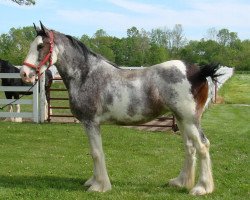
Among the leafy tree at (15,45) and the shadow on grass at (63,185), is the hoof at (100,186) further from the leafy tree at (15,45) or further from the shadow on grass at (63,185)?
the leafy tree at (15,45)

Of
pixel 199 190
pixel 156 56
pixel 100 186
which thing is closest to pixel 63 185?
pixel 100 186

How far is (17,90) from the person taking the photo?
14438 mm

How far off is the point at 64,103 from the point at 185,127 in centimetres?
1468

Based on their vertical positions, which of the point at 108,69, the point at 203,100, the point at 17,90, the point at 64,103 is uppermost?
the point at 108,69

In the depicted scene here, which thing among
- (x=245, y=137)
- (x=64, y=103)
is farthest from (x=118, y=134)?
(x=64, y=103)

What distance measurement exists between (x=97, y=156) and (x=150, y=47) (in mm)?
76317

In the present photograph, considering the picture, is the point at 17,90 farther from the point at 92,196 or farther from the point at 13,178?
the point at 92,196

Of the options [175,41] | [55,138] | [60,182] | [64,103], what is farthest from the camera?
[175,41]

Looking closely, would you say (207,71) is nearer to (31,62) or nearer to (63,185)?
(31,62)

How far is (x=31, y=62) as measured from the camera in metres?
6.26

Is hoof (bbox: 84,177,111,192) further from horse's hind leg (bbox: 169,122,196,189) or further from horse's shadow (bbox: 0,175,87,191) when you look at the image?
horse's hind leg (bbox: 169,122,196,189)

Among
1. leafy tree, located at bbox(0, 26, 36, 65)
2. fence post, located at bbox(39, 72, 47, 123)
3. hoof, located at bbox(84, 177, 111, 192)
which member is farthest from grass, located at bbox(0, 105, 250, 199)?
leafy tree, located at bbox(0, 26, 36, 65)

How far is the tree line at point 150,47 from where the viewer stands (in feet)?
225

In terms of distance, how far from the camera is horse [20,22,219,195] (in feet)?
20.6
